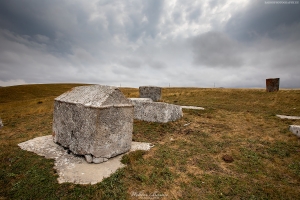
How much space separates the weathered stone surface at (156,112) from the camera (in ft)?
29.2

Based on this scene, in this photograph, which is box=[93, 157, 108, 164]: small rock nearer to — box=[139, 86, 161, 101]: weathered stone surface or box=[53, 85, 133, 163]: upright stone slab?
box=[53, 85, 133, 163]: upright stone slab

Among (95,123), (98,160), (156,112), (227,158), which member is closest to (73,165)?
(98,160)

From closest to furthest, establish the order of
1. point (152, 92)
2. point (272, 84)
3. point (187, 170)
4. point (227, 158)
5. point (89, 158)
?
point (187, 170) < point (89, 158) < point (227, 158) < point (152, 92) < point (272, 84)

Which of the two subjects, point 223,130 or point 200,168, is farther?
point 223,130

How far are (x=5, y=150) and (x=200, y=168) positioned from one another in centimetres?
618

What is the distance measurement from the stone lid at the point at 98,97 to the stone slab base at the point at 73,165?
1644mm

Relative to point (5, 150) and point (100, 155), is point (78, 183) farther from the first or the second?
point (5, 150)

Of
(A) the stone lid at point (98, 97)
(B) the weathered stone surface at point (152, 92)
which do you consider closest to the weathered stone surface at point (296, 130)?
(A) the stone lid at point (98, 97)

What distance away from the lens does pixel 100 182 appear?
12.7 ft

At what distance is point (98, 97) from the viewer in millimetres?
4918

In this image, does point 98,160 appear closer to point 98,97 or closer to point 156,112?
point 98,97

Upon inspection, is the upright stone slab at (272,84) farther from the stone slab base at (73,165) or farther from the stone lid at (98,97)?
the stone lid at (98,97)

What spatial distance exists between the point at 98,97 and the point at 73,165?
6.58 feet

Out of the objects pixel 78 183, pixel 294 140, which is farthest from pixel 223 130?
pixel 78 183
